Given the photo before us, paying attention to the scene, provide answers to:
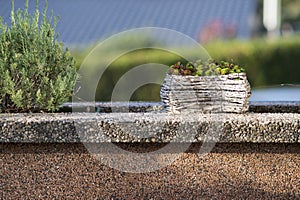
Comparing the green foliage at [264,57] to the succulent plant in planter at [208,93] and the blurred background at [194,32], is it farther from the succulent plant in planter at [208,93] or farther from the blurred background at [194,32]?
the succulent plant in planter at [208,93]

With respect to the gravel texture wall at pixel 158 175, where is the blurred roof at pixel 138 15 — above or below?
above

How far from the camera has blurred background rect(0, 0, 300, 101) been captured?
9312 millimetres

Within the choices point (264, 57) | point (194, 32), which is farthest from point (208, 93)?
point (194, 32)

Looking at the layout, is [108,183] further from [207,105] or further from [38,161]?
[207,105]

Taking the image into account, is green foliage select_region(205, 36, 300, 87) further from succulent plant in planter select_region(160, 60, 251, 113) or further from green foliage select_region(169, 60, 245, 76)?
succulent plant in planter select_region(160, 60, 251, 113)

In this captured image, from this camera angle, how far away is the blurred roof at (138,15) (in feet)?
53.6

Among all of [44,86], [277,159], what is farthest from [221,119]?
[44,86]

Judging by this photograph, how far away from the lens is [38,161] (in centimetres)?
249

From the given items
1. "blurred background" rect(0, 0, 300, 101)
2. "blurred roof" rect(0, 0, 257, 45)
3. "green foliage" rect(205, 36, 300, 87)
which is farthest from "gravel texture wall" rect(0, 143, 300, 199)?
"blurred roof" rect(0, 0, 257, 45)

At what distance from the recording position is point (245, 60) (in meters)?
10.0

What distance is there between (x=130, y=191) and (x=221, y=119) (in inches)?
19.8

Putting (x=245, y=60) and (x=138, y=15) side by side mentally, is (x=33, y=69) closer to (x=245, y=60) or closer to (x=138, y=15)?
(x=245, y=60)

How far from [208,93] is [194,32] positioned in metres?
13.8

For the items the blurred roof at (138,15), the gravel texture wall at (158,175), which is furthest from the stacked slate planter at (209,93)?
the blurred roof at (138,15)
